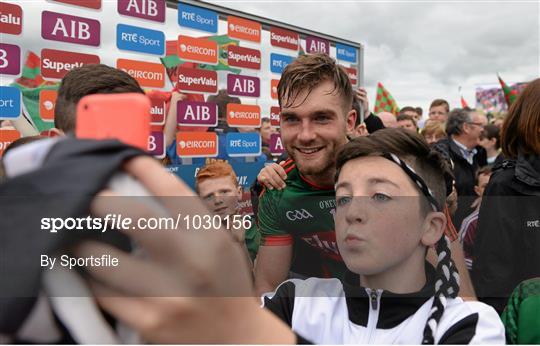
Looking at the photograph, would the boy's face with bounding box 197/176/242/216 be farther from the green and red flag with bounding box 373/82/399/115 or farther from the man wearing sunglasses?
the green and red flag with bounding box 373/82/399/115

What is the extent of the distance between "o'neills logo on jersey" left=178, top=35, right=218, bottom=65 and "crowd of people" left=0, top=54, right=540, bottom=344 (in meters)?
1.04

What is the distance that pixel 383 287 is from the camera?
894 millimetres

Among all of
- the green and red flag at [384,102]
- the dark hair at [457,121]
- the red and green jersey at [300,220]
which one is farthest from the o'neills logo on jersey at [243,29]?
the green and red flag at [384,102]

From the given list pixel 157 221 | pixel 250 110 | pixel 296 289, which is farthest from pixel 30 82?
pixel 157 221

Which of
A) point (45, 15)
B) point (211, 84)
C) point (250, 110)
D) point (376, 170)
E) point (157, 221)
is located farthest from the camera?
point (250, 110)

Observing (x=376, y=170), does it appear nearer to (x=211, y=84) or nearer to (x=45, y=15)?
(x=45, y=15)

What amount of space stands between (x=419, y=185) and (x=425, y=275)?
0.57ft

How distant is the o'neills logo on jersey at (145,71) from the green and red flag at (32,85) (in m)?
0.41

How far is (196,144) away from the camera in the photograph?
2988 mm

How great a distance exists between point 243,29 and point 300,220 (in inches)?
83.6

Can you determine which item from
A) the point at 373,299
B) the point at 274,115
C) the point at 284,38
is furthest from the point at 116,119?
the point at 284,38

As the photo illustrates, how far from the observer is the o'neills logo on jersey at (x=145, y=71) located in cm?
258

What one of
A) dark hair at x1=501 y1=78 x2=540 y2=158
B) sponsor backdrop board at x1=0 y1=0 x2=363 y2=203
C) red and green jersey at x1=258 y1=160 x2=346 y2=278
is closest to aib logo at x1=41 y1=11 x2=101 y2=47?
sponsor backdrop board at x1=0 y1=0 x2=363 y2=203

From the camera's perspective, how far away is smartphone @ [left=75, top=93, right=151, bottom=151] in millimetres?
397
